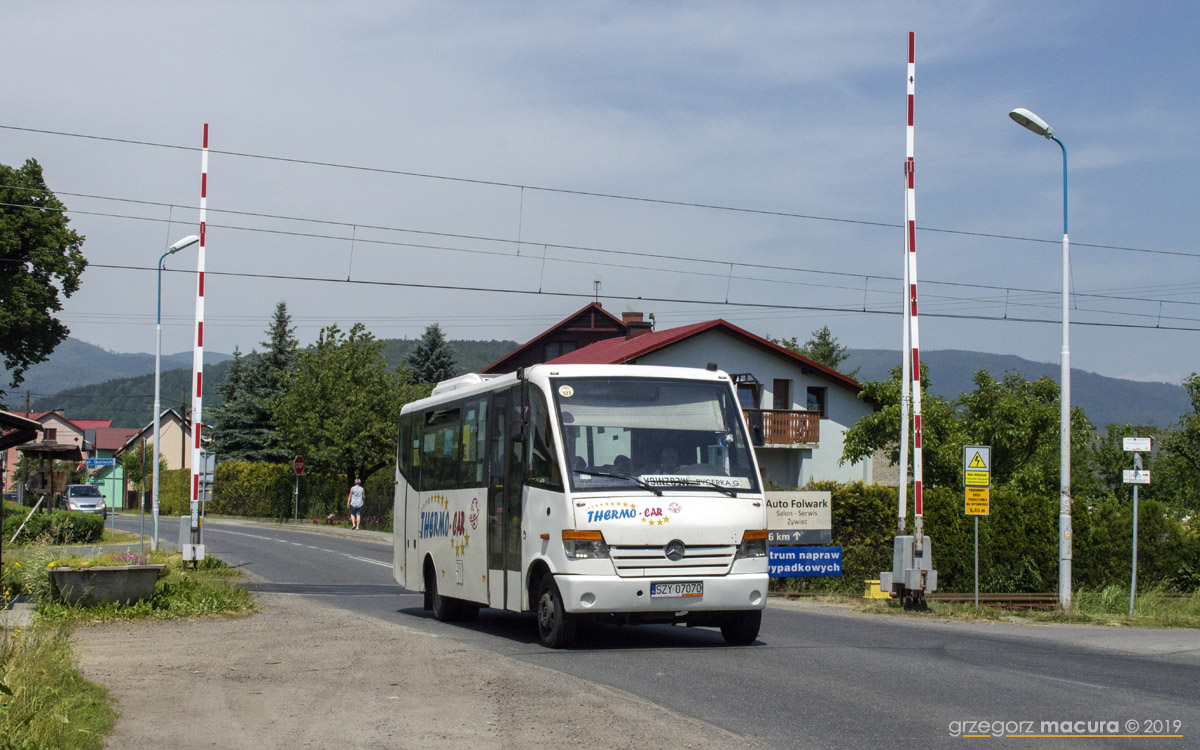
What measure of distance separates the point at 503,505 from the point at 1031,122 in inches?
493

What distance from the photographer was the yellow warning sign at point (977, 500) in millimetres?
19469

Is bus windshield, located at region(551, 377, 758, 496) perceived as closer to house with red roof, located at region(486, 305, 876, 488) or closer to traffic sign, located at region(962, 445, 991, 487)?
traffic sign, located at region(962, 445, 991, 487)

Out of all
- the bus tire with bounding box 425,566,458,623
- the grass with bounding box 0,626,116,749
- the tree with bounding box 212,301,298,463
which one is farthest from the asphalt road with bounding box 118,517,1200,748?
the tree with bounding box 212,301,298,463

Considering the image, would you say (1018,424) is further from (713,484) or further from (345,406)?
(345,406)

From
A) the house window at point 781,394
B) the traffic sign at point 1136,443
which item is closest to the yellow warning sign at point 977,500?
the traffic sign at point 1136,443

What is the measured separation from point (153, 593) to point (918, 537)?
11115 mm

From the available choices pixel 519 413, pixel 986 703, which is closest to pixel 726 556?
pixel 519 413

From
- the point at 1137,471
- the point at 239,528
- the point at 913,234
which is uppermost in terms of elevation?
the point at 913,234

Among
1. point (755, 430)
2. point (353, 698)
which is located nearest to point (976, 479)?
point (755, 430)

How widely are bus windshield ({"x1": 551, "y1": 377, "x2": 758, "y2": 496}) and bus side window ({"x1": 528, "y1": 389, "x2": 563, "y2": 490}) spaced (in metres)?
0.16

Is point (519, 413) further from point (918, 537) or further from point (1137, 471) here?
point (1137, 471)

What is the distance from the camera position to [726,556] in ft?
39.0

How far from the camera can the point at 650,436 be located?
12.2 metres

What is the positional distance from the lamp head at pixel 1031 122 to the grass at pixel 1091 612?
7.95 m
